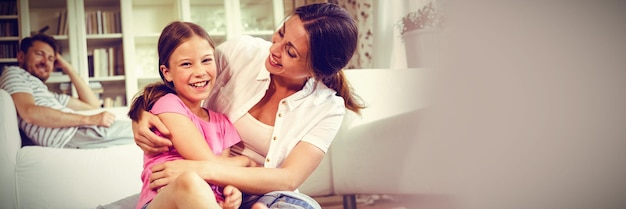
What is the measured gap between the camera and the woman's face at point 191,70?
2.84ft

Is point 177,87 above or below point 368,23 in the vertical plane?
below

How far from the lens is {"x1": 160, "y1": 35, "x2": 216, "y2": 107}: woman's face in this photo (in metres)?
0.87

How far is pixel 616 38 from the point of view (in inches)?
14.6

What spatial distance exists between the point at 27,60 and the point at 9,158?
114cm

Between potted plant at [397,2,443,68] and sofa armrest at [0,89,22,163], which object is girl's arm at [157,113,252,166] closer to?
sofa armrest at [0,89,22,163]

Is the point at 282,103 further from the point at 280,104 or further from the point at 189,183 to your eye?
the point at 189,183

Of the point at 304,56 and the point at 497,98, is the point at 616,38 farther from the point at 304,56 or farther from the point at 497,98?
the point at 304,56

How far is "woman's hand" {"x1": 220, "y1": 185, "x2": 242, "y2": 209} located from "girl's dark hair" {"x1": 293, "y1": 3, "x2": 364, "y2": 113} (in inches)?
10.3

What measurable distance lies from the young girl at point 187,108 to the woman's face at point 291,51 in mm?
110

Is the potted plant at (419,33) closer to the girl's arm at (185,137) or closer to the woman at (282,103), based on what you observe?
the woman at (282,103)

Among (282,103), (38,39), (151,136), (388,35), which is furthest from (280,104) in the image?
(38,39)

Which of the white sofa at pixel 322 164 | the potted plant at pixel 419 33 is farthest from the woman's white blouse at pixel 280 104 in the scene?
the potted plant at pixel 419 33

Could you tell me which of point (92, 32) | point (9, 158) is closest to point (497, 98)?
point (9, 158)

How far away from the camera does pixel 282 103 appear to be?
0.98m
